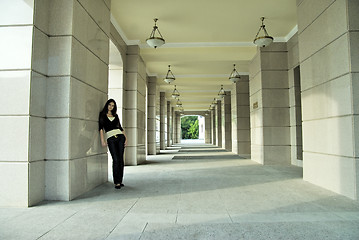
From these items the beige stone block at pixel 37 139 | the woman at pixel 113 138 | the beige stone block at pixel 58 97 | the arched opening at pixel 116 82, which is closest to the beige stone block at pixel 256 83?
the arched opening at pixel 116 82

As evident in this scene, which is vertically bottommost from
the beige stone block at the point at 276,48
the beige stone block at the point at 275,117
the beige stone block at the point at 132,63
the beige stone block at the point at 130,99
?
the beige stone block at the point at 275,117

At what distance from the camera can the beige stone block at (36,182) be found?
4.28 meters

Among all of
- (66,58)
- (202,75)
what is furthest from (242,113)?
(66,58)

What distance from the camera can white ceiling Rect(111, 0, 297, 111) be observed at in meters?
7.80

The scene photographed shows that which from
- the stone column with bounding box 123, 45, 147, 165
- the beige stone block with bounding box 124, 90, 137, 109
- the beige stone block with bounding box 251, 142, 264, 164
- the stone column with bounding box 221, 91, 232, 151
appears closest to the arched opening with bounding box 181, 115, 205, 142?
the stone column with bounding box 221, 91, 232, 151

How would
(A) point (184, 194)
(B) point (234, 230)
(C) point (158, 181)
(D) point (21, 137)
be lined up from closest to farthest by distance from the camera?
1. (B) point (234, 230)
2. (D) point (21, 137)
3. (A) point (184, 194)
4. (C) point (158, 181)

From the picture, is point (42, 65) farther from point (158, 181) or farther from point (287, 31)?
point (287, 31)

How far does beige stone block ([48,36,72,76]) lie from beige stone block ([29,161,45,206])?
1.71 meters

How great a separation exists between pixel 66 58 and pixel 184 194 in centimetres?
350

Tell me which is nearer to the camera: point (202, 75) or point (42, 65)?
point (42, 65)

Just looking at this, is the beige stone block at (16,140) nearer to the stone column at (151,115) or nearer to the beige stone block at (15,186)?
the beige stone block at (15,186)

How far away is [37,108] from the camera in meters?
4.50

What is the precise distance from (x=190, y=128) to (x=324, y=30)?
64.3 meters

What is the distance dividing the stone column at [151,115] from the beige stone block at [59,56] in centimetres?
1136
